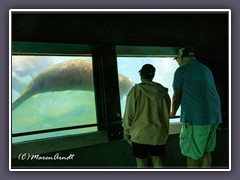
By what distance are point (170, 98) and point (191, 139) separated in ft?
1.49

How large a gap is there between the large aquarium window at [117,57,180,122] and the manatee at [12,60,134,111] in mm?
70

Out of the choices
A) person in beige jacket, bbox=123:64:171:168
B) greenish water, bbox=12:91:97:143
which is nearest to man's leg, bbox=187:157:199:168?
person in beige jacket, bbox=123:64:171:168

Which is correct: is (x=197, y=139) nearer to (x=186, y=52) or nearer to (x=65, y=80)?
(x=186, y=52)

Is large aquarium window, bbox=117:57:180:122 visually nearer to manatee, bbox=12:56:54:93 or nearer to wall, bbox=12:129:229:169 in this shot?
wall, bbox=12:129:229:169

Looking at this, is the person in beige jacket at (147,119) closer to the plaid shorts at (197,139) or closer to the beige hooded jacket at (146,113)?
the beige hooded jacket at (146,113)

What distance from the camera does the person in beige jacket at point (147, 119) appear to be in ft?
6.57

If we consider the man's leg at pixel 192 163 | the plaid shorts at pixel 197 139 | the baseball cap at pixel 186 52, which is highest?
the baseball cap at pixel 186 52

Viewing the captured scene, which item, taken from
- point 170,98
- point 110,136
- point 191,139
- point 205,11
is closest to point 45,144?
point 110,136

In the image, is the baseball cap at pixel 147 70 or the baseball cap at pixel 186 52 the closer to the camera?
the baseball cap at pixel 147 70

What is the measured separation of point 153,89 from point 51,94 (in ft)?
3.28

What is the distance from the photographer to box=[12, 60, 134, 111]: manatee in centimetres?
212

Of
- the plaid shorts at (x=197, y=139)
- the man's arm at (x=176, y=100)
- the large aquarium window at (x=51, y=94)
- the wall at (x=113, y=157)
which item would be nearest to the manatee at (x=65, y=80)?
the large aquarium window at (x=51, y=94)

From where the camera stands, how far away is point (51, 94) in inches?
86.2

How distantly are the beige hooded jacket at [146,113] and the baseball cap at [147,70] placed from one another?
0.32 feet
